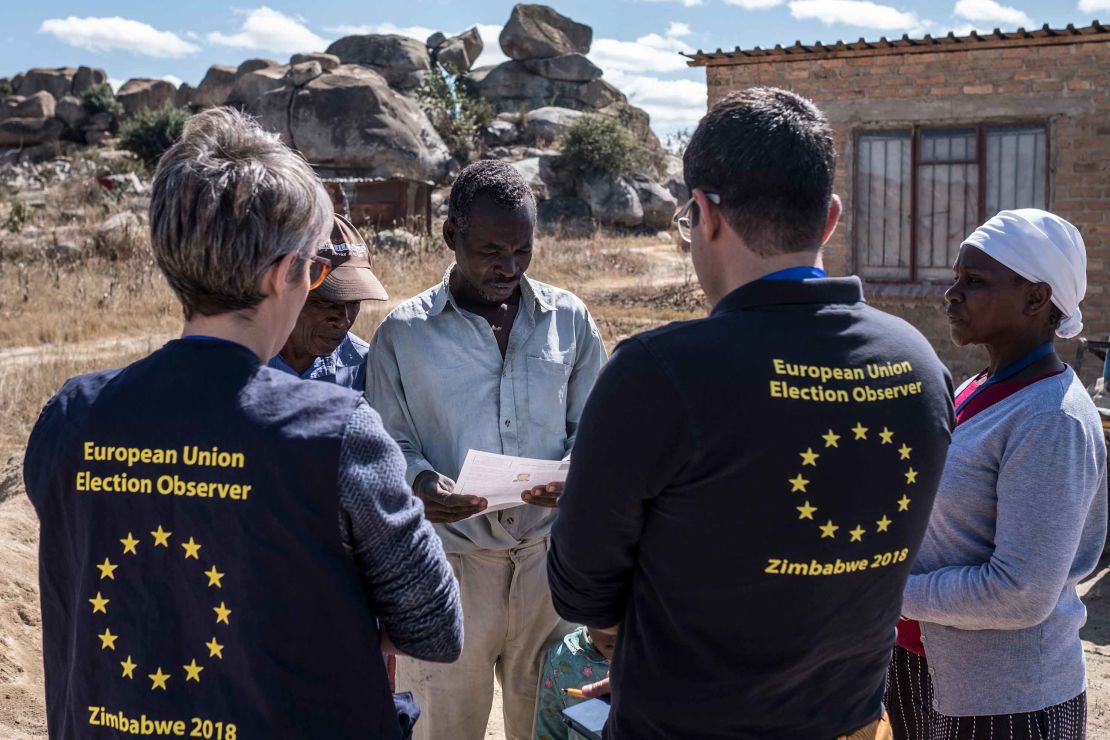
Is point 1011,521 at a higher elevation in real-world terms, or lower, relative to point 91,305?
higher

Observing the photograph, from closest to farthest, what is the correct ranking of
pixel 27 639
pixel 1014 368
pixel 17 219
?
pixel 1014 368, pixel 27 639, pixel 17 219

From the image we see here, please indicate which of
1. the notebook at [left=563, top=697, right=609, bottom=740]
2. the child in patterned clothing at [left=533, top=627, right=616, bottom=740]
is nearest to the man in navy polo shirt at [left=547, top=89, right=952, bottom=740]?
the notebook at [left=563, top=697, right=609, bottom=740]

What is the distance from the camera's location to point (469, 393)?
291 cm

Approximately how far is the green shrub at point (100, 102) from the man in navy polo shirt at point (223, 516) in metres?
39.9

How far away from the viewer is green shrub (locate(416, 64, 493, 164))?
33031mm

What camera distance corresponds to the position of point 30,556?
17.5ft

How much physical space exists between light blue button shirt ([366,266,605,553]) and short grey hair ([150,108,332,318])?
4.14 feet

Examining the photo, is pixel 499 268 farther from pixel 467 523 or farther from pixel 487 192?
pixel 467 523

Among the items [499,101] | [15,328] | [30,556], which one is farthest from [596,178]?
[30,556]

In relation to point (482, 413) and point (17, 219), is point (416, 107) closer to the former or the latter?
point (17, 219)

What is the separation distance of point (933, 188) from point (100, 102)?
34520 mm

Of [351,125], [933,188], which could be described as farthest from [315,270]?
[351,125]

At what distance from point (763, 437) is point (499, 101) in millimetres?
41061

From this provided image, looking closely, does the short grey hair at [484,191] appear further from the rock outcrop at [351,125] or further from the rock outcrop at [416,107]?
the rock outcrop at [351,125]
